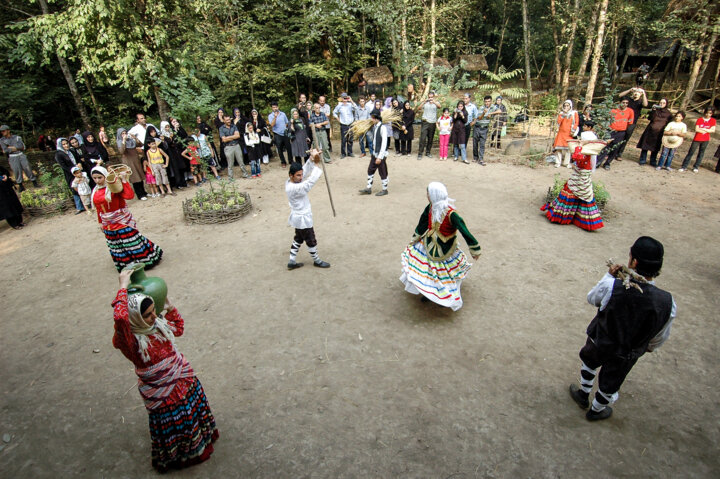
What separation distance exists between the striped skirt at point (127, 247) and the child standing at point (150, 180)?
13.5 feet

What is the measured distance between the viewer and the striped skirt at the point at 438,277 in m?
4.35

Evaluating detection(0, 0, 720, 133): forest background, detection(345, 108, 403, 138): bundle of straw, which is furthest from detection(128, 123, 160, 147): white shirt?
detection(345, 108, 403, 138): bundle of straw

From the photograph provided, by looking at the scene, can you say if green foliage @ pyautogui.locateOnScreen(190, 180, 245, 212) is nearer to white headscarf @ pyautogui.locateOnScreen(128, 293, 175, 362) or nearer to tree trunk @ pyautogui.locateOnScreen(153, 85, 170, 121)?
tree trunk @ pyautogui.locateOnScreen(153, 85, 170, 121)

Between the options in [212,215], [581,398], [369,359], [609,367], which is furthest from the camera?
[212,215]

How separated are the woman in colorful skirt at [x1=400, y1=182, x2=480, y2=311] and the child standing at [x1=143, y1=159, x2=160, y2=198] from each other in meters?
7.75

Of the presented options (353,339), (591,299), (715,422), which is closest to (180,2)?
(353,339)

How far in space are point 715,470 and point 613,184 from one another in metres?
7.67

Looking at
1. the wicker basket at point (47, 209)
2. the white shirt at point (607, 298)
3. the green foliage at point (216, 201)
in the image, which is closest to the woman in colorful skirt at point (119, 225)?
the green foliage at point (216, 201)

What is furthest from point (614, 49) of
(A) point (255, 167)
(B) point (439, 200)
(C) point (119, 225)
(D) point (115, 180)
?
(C) point (119, 225)

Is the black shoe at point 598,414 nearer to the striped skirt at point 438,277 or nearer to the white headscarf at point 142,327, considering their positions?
the striped skirt at point 438,277

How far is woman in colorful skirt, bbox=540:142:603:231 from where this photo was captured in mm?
6445

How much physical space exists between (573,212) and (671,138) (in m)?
5.32

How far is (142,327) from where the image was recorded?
7.91 ft

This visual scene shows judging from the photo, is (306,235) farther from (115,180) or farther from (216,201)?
(216,201)
